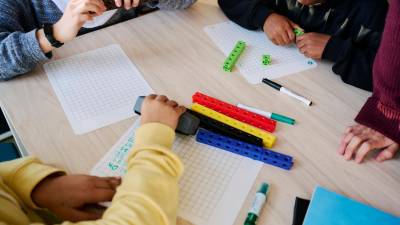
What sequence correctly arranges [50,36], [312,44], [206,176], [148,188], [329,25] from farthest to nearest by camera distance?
[329,25]
[312,44]
[50,36]
[206,176]
[148,188]

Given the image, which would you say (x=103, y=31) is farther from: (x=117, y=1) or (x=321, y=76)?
(x=321, y=76)

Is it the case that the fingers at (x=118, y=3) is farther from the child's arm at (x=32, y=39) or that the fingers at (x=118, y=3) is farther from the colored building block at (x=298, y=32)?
the colored building block at (x=298, y=32)

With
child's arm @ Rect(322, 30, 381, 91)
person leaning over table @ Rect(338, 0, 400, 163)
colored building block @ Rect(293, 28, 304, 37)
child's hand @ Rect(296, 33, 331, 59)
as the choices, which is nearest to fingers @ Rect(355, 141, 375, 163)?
person leaning over table @ Rect(338, 0, 400, 163)

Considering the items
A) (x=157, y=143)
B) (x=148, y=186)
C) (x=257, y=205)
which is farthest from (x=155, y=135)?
(x=257, y=205)

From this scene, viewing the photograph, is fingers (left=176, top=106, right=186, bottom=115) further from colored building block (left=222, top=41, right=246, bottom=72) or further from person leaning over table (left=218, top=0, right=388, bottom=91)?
person leaning over table (left=218, top=0, right=388, bottom=91)

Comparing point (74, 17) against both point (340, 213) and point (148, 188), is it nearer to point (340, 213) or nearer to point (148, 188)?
point (148, 188)

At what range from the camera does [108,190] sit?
0.64 m

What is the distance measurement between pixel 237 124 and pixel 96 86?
36cm

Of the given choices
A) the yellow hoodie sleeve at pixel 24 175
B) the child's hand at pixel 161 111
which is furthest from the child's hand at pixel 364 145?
the yellow hoodie sleeve at pixel 24 175

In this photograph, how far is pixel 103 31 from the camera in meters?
1.05

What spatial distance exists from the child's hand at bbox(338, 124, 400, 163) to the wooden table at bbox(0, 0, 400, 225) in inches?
0.6

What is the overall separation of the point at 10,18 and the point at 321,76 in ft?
2.81

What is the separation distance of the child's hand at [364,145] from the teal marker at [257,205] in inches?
8.2

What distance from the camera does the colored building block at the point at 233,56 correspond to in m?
0.94
